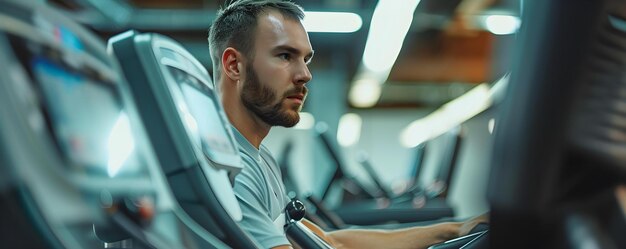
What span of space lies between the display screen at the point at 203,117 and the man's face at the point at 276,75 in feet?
1.09

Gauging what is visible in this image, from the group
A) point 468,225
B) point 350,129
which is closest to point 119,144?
point 468,225

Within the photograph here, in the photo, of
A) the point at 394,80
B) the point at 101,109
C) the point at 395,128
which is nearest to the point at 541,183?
the point at 101,109

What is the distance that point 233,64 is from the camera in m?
1.52

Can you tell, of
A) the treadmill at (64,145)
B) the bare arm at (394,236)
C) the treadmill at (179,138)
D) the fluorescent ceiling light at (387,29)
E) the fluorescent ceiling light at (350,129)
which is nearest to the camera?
the treadmill at (64,145)

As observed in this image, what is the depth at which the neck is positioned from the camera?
1.50 meters

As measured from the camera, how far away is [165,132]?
3.16 feet

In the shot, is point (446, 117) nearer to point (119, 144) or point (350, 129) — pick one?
point (350, 129)

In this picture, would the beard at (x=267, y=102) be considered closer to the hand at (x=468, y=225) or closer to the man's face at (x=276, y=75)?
the man's face at (x=276, y=75)

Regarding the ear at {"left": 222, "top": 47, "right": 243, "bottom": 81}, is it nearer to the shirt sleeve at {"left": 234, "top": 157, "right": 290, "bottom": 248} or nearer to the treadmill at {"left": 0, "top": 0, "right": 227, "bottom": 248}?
the shirt sleeve at {"left": 234, "top": 157, "right": 290, "bottom": 248}

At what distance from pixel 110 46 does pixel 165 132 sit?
0.13 m

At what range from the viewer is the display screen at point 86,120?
Answer: 66 cm

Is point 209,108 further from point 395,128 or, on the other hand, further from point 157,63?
point 395,128

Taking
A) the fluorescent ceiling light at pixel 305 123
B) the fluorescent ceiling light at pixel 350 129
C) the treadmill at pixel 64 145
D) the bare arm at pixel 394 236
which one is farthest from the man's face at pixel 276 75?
the fluorescent ceiling light at pixel 350 129

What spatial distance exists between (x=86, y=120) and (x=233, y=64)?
0.82 metres
